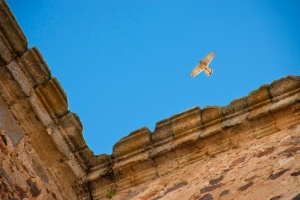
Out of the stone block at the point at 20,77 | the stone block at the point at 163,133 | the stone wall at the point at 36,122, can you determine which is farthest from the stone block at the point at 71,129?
the stone block at the point at 163,133

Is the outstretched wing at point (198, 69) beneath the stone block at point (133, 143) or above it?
above

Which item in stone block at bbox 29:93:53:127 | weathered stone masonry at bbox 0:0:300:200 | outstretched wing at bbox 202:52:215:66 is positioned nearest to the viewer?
weathered stone masonry at bbox 0:0:300:200

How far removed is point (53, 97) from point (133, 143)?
952 mm

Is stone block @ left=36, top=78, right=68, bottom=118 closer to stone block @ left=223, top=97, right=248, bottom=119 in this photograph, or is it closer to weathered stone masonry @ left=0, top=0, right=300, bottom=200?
weathered stone masonry @ left=0, top=0, right=300, bottom=200

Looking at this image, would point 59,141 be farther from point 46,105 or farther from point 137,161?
point 137,161

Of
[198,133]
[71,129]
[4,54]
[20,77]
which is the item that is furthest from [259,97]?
[4,54]

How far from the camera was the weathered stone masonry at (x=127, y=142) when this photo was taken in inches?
208

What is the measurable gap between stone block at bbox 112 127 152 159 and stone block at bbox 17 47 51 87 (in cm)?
103

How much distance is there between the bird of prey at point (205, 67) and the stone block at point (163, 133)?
1.98 m

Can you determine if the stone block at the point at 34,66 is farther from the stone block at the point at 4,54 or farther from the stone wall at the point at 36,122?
the stone block at the point at 4,54

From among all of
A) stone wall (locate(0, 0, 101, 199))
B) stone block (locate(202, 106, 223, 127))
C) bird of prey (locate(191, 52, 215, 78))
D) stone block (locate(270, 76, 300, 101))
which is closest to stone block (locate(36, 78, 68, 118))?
stone wall (locate(0, 0, 101, 199))

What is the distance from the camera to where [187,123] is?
5887mm

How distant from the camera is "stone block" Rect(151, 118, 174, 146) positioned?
5.94 m

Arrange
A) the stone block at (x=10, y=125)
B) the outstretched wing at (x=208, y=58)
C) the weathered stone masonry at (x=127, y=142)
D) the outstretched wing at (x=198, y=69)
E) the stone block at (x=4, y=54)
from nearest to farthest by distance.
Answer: the weathered stone masonry at (x=127, y=142) < the stone block at (x=10, y=125) < the stone block at (x=4, y=54) < the outstretched wing at (x=208, y=58) < the outstretched wing at (x=198, y=69)
